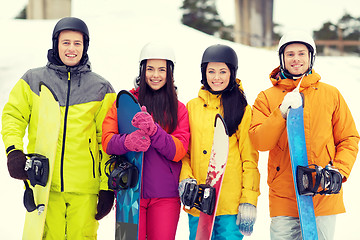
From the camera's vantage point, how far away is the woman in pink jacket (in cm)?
293

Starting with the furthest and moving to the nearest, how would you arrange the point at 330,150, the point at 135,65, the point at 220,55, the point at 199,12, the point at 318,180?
the point at 199,12 < the point at 135,65 < the point at 220,55 < the point at 330,150 < the point at 318,180

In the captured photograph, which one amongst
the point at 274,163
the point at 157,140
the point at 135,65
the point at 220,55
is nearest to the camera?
the point at 157,140

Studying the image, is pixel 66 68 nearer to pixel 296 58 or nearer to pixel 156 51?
pixel 156 51

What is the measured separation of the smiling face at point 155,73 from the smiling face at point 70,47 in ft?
1.82

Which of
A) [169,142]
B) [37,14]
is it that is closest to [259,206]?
[169,142]

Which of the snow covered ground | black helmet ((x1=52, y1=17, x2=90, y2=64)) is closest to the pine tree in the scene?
the snow covered ground

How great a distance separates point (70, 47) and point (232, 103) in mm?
1339

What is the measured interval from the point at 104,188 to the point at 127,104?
667 mm

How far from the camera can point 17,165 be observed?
2.99 m

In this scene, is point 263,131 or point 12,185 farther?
point 12,185

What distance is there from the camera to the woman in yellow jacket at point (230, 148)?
3043 millimetres

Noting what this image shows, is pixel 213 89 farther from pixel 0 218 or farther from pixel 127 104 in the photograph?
pixel 0 218

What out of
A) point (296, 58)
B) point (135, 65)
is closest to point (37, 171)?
point (296, 58)

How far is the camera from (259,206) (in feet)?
18.4
